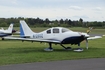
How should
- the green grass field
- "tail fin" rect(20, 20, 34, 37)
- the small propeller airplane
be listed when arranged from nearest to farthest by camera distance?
1. the green grass field
2. the small propeller airplane
3. "tail fin" rect(20, 20, 34, 37)

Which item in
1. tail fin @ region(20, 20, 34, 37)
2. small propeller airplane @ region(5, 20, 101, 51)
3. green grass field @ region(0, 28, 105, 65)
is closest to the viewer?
green grass field @ region(0, 28, 105, 65)

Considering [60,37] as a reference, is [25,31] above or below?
above

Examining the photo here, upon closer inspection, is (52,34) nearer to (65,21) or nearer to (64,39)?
(64,39)

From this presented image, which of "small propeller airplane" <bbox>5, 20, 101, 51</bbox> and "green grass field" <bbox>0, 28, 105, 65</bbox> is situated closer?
"green grass field" <bbox>0, 28, 105, 65</bbox>

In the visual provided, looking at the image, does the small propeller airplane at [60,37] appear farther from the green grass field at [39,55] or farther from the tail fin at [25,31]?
the tail fin at [25,31]

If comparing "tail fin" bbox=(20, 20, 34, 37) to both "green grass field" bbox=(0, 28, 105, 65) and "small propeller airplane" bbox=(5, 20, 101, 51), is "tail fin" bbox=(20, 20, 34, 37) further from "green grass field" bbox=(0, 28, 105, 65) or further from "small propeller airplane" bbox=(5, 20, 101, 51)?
"green grass field" bbox=(0, 28, 105, 65)

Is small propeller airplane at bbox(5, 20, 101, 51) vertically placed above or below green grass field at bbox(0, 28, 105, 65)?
above

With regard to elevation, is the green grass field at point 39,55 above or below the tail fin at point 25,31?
below

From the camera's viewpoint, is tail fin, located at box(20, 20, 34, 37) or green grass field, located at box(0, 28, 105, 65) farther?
tail fin, located at box(20, 20, 34, 37)

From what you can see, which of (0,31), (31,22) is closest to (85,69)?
(0,31)

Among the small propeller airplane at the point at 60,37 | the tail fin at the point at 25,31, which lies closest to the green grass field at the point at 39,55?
the small propeller airplane at the point at 60,37

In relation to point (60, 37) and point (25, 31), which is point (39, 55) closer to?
point (60, 37)

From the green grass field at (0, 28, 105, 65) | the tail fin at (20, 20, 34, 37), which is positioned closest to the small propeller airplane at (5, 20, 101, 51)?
the green grass field at (0, 28, 105, 65)

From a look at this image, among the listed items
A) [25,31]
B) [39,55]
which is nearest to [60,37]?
[39,55]
